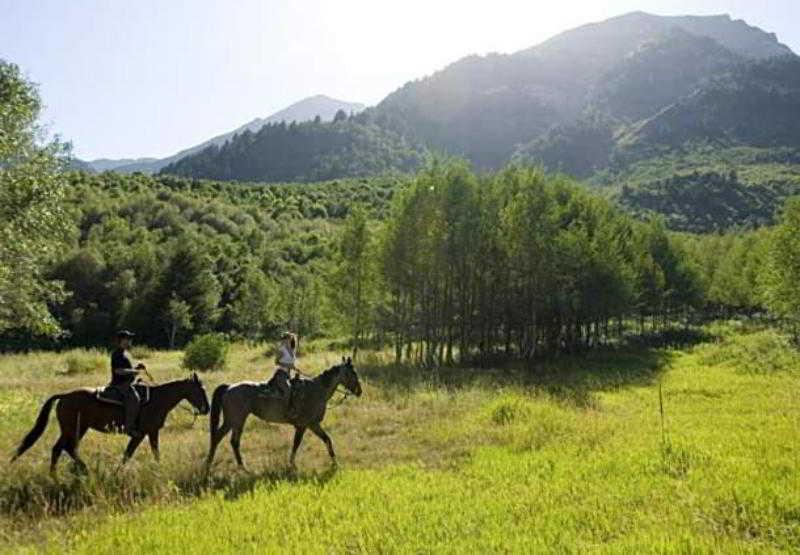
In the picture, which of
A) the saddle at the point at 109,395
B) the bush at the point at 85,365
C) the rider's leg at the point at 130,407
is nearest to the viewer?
the saddle at the point at 109,395

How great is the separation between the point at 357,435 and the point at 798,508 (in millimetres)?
10348

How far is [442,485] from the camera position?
1105 cm

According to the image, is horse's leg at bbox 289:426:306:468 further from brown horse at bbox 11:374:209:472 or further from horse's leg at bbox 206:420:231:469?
brown horse at bbox 11:374:209:472

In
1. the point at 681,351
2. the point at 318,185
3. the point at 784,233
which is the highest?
the point at 318,185

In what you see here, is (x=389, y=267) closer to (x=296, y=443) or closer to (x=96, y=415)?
(x=296, y=443)

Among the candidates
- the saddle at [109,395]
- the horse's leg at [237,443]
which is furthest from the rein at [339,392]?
the saddle at [109,395]

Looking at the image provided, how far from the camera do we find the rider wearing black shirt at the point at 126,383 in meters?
12.9

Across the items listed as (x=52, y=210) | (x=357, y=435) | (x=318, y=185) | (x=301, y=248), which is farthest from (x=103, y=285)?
(x=318, y=185)

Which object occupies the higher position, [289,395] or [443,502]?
[289,395]

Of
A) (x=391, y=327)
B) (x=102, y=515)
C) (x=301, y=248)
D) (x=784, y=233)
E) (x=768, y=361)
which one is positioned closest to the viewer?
(x=102, y=515)

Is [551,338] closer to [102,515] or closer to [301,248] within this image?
[102,515]

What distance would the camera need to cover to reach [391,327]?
45.5 meters

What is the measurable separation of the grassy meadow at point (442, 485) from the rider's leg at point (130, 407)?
2.44 ft

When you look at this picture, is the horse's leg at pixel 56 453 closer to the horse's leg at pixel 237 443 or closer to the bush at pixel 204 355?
the horse's leg at pixel 237 443
